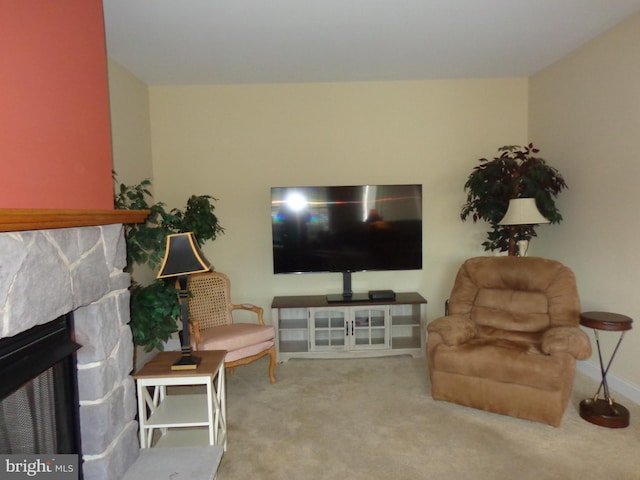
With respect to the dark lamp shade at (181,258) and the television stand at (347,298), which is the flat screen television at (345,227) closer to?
the television stand at (347,298)

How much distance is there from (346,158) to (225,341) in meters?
2.16

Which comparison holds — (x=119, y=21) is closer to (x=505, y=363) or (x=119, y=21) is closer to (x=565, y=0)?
(x=565, y=0)

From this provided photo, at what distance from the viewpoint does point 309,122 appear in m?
4.19

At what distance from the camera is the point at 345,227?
13.0ft

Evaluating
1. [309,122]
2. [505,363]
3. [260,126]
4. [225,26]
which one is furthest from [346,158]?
[505,363]

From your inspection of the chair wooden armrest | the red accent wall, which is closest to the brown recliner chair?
the chair wooden armrest

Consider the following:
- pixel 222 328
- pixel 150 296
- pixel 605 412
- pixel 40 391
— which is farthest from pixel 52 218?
pixel 605 412

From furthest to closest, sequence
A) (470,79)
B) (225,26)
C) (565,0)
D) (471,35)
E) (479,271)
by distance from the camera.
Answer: (470,79) < (479,271) < (471,35) < (225,26) < (565,0)

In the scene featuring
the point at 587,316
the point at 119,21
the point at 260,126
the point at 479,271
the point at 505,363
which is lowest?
the point at 505,363

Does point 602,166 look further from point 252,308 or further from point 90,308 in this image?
point 90,308

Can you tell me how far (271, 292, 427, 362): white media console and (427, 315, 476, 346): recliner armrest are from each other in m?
0.76

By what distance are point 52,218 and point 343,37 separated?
243cm

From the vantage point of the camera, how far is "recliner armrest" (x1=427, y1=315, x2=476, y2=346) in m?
2.96

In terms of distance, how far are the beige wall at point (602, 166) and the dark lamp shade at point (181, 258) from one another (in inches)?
118
